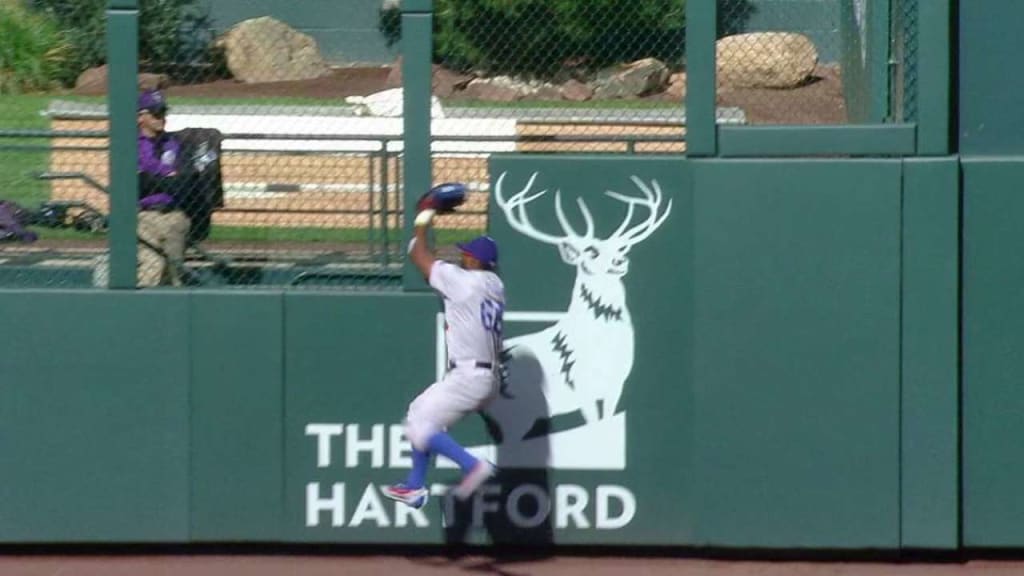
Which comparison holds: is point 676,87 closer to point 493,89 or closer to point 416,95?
point 493,89

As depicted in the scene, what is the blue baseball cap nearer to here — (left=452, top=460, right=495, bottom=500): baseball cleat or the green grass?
the green grass

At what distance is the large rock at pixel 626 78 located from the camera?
793 cm

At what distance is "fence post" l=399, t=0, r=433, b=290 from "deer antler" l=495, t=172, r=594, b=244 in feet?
1.22

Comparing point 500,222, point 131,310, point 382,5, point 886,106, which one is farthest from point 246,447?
point 886,106

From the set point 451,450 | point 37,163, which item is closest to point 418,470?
point 451,450

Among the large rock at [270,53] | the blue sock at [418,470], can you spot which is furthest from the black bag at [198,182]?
the blue sock at [418,470]

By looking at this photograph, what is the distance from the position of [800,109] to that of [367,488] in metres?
2.68

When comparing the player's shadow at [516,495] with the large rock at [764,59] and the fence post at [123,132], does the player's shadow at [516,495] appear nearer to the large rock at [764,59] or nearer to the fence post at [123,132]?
the large rock at [764,59]

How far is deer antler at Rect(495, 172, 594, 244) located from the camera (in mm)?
7730

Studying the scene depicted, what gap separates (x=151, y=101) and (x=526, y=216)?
6.09 ft

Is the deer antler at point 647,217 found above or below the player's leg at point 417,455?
above

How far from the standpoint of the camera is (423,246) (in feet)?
24.4

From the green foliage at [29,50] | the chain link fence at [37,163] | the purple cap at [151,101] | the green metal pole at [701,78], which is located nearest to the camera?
the green metal pole at [701,78]

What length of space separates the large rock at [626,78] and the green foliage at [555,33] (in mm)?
39
